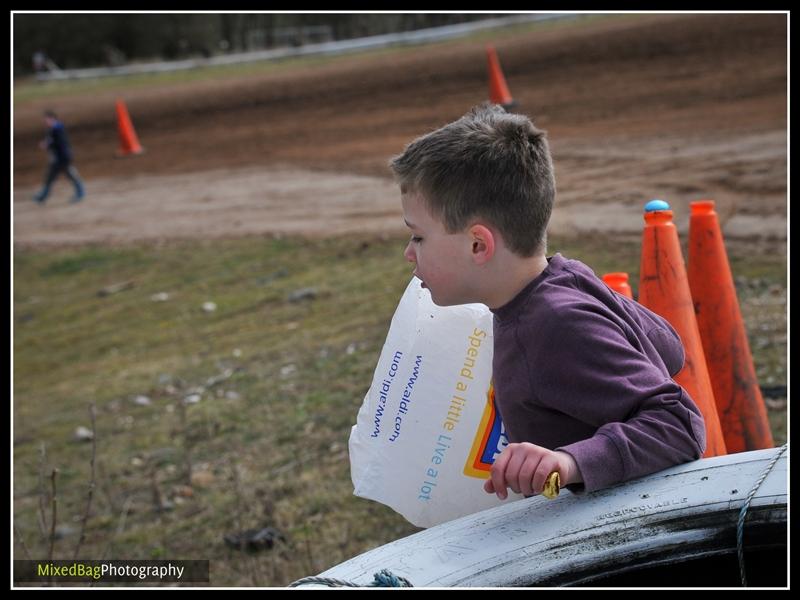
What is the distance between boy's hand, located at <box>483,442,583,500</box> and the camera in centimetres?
195

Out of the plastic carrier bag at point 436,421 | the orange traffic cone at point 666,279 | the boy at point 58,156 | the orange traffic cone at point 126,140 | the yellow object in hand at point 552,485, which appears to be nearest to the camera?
the yellow object in hand at point 552,485

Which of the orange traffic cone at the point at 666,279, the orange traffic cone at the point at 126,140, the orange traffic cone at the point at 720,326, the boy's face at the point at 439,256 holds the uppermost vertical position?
the boy's face at the point at 439,256

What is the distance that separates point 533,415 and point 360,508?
9.41ft

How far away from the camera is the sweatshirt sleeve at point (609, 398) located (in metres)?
2.02

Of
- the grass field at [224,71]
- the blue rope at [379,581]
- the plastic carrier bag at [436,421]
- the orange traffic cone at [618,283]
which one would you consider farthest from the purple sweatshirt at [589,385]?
the grass field at [224,71]

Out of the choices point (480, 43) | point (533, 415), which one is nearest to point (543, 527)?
point (533, 415)

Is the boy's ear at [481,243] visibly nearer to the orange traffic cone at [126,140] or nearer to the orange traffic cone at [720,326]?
the orange traffic cone at [720,326]

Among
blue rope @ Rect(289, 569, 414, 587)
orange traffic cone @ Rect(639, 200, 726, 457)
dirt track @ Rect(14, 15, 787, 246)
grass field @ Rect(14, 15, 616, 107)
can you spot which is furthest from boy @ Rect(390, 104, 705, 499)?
grass field @ Rect(14, 15, 616, 107)

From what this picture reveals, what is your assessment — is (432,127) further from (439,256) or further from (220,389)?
(439,256)

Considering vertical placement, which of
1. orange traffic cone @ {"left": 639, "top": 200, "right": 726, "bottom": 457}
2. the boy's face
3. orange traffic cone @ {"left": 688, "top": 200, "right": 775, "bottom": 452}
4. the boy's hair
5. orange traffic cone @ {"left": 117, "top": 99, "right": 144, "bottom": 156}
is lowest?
orange traffic cone @ {"left": 117, "top": 99, "right": 144, "bottom": 156}

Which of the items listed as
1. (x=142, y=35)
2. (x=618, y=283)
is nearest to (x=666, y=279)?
(x=618, y=283)

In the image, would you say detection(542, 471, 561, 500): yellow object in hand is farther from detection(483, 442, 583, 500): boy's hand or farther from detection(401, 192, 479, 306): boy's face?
detection(401, 192, 479, 306): boy's face

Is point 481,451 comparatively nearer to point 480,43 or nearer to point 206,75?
point 480,43

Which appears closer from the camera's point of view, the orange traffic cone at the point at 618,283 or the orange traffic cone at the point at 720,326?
the orange traffic cone at the point at 618,283
